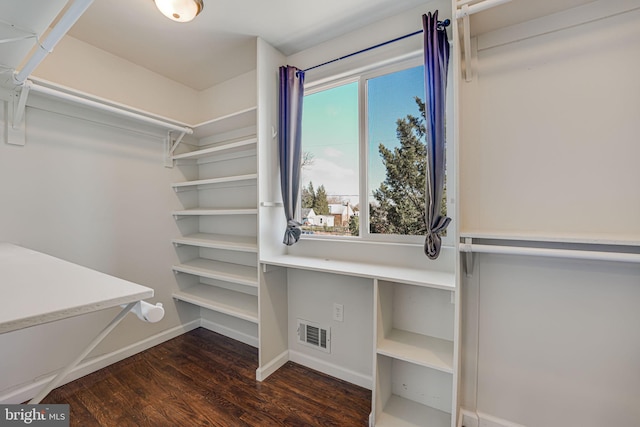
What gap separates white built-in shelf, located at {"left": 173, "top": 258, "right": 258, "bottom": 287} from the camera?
86.8 inches

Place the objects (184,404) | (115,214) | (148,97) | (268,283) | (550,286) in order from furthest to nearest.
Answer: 1. (148,97)
2. (115,214)
3. (268,283)
4. (184,404)
5. (550,286)

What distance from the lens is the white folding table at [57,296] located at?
61 cm

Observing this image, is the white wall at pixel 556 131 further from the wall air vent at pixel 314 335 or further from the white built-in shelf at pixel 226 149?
the white built-in shelf at pixel 226 149

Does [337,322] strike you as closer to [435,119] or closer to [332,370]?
[332,370]

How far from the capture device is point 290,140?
208 centimetres

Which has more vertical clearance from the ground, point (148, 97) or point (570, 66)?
point (148, 97)

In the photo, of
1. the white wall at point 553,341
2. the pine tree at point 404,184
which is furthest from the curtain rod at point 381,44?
the white wall at point 553,341

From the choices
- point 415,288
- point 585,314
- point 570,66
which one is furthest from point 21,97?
point 585,314

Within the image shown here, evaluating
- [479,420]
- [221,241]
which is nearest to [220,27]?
[221,241]

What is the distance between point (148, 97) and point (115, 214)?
113cm

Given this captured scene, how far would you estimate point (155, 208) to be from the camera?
256cm

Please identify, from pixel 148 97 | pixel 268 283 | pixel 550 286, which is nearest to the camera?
pixel 550 286

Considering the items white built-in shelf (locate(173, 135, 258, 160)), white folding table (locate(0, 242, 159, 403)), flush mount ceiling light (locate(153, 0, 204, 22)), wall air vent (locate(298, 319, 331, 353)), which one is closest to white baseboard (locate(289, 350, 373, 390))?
wall air vent (locate(298, 319, 331, 353))

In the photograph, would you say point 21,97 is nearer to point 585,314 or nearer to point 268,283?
point 268,283
